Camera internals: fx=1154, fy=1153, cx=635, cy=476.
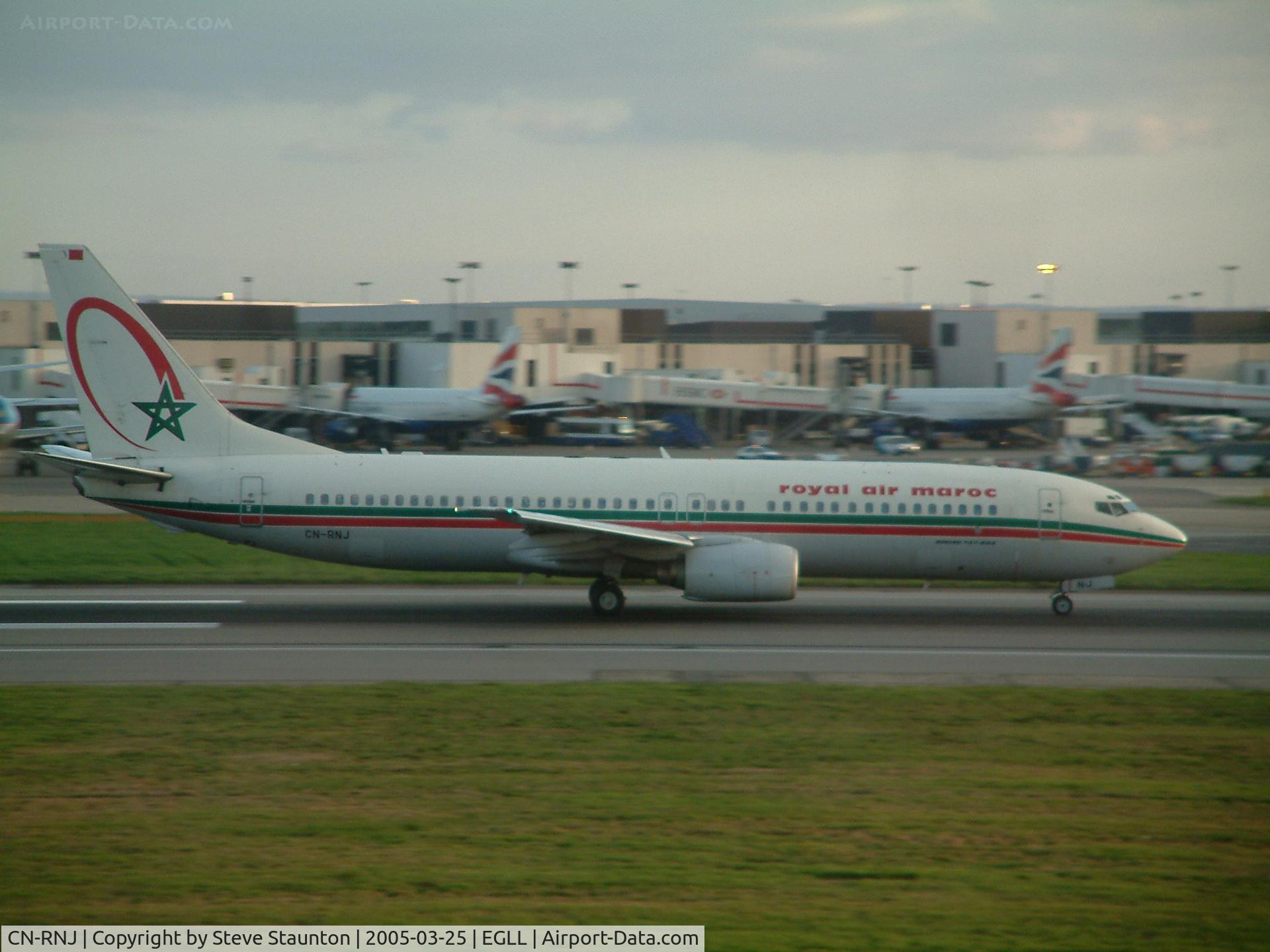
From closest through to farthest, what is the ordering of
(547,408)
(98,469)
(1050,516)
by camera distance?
(98,469)
(1050,516)
(547,408)

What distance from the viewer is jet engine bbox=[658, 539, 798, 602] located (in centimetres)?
2189

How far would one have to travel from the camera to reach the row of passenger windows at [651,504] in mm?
23000

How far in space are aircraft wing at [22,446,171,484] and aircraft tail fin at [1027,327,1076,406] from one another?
59.7m

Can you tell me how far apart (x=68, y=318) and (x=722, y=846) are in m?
19.0

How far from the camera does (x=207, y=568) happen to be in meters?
28.7

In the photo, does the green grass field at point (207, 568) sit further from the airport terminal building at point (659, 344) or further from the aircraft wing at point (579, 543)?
the airport terminal building at point (659, 344)

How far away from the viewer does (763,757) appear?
1356 centimetres

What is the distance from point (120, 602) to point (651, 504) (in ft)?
37.0

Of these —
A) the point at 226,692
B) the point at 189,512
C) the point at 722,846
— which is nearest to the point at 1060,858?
the point at 722,846

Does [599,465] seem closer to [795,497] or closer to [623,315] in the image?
[795,497]

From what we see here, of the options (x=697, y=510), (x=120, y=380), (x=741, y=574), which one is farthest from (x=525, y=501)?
(x=120, y=380)

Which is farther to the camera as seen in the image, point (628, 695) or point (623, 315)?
point (623, 315)

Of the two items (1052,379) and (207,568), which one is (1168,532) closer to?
(207,568)

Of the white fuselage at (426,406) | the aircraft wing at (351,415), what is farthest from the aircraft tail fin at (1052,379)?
the aircraft wing at (351,415)
